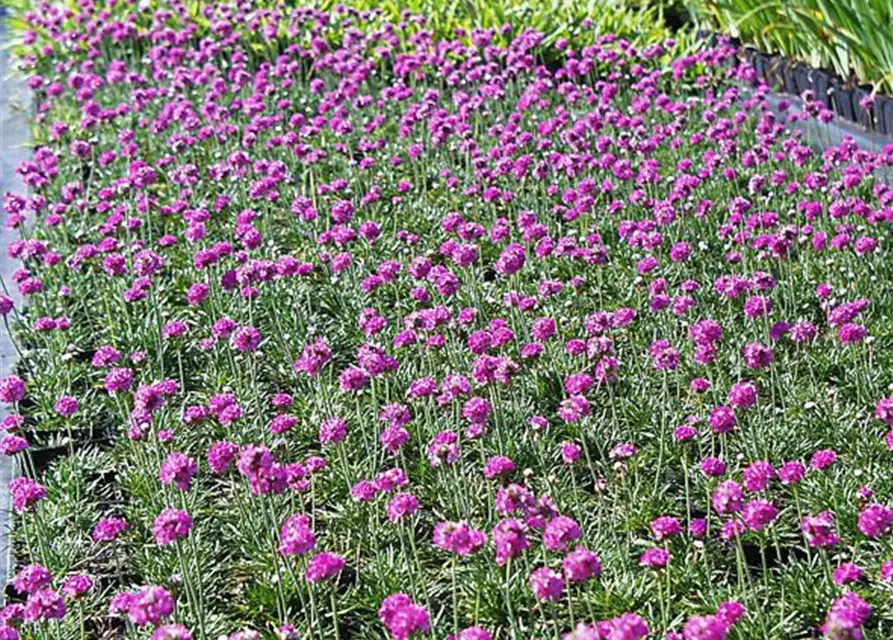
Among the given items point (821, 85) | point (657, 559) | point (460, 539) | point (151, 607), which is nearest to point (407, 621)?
point (460, 539)

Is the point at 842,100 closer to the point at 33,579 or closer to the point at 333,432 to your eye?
the point at 333,432

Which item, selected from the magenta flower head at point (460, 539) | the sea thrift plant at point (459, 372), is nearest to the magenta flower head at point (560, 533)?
the sea thrift plant at point (459, 372)

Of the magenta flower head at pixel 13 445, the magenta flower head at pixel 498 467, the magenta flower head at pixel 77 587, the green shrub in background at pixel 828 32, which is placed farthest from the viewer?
the green shrub in background at pixel 828 32

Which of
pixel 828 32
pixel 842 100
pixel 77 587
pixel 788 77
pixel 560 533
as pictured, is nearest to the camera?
pixel 560 533

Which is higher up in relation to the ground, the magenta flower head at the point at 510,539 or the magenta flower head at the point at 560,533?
the magenta flower head at the point at 510,539

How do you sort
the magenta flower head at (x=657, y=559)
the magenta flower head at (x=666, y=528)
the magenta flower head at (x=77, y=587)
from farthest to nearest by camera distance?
the magenta flower head at (x=77, y=587), the magenta flower head at (x=666, y=528), the magenta flower head at (x=657, y=559)

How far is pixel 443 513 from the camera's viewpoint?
4148 millimetres

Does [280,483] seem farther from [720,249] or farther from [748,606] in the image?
[720,249]

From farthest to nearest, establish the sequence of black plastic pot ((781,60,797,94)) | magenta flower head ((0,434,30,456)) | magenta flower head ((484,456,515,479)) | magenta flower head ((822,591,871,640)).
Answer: black plastic pot ((781,60,797,94)) → magenta flower head ((0,434,30,456)) → magenta flower head ((484,456,515,479)) → magenta flower head ((822,591,871,640))

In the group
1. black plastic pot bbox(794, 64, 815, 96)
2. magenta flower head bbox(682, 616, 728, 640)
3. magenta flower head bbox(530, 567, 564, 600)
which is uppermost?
magenta flower head bbox(530, 567, 564, 600)

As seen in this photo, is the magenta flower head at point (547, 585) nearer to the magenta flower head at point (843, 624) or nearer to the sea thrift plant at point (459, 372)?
the sea thrift plant at point (459, 372)

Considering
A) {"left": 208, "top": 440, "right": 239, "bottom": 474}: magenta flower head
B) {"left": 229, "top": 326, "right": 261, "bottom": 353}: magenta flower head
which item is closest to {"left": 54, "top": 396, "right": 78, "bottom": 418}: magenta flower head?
{"left": 229, "top": 326, "right": 261, "bottom": 353}: magenta flower head

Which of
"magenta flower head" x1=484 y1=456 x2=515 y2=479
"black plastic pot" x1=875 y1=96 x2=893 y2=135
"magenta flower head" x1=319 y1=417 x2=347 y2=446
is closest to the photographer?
"magenta flower head" x1=484 y1=456 x2=515 y2=479

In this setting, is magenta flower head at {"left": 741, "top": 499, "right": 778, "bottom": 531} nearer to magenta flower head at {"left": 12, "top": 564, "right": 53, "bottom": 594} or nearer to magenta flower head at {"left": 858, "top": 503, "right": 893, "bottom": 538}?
magenta flower head at {"left": 858, "top": 503, "right": 893, "bottom": 538}
